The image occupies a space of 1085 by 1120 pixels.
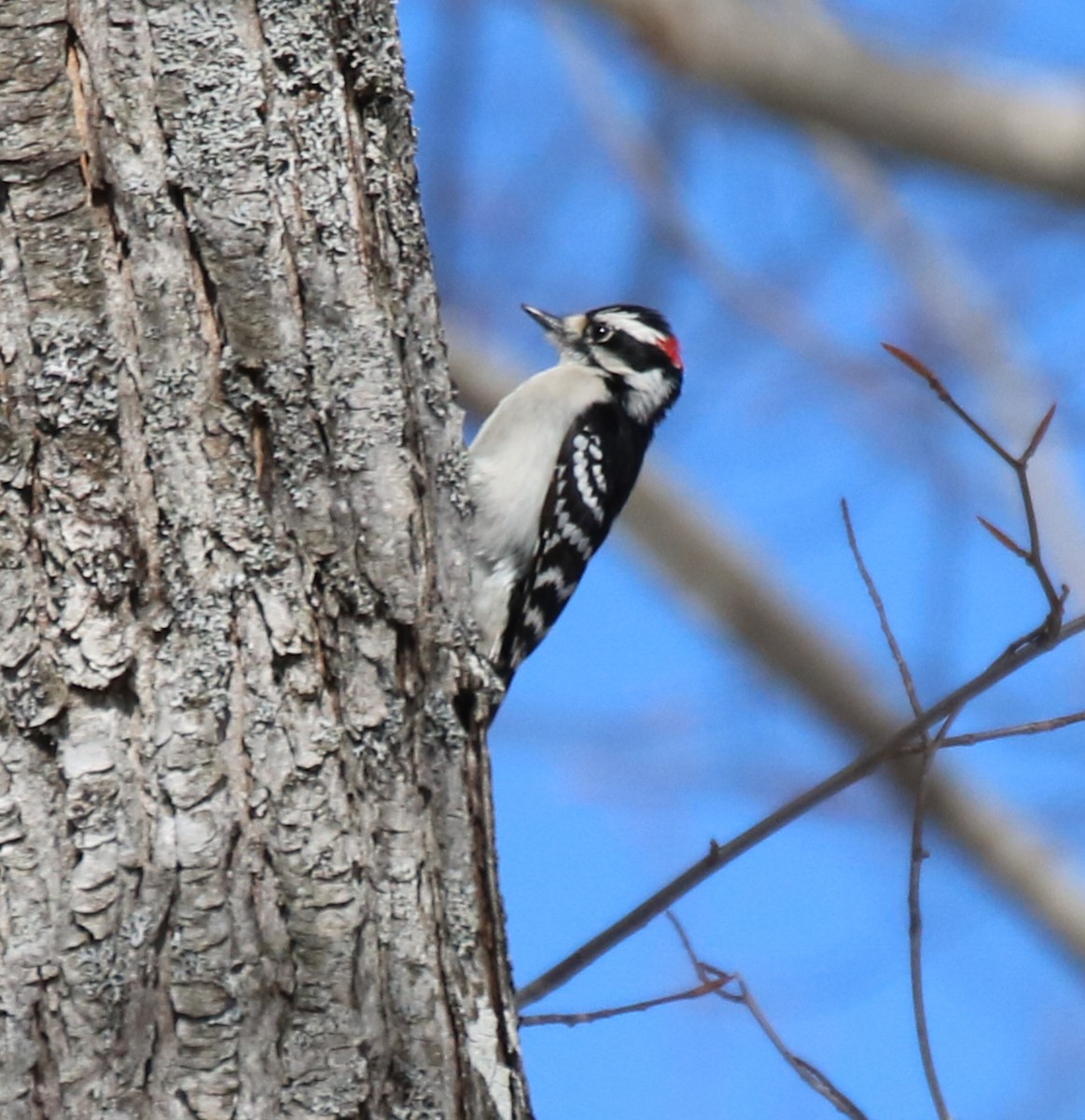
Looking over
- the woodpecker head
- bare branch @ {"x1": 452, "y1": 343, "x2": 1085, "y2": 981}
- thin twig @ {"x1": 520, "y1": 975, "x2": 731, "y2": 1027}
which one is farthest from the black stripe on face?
thin twig @ {"x1": 520, "y1": 975, "x2": 731, "y2": 1027}

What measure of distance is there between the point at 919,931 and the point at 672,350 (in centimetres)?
384

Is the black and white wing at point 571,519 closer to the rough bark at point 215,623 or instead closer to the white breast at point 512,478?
the white breast at point 512,478

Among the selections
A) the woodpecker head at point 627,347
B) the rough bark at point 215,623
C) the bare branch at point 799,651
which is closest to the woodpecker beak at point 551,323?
the woodpecker head at point 627,347

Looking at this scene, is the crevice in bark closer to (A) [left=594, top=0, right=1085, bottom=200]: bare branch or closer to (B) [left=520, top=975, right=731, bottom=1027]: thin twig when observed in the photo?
(B) [left=520, top=975, right=731, bottom=1027]: thin twig

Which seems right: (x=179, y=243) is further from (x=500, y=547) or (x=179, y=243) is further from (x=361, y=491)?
(x=500, y=547)

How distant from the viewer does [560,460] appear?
16.6ft

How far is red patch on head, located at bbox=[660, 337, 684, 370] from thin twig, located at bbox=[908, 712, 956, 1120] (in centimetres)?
357

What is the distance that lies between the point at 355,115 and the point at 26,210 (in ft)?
1.82

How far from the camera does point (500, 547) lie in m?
4.61

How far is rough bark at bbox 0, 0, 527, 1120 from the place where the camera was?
220 cm

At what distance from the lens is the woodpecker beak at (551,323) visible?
19.2 feet

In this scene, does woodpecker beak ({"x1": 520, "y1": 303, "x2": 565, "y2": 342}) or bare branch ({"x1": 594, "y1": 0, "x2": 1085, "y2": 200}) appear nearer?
bare branch ({"x1": 594, "y1": 0, "x2": 1085, "y2": 200})

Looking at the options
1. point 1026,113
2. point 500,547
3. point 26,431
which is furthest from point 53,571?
point 1026,113

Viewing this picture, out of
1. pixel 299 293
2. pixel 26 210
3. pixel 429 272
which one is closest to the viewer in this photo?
pixel 26 210
